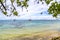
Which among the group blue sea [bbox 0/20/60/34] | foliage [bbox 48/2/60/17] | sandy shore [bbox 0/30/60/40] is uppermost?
foliage [bbox 48/2/60/17]

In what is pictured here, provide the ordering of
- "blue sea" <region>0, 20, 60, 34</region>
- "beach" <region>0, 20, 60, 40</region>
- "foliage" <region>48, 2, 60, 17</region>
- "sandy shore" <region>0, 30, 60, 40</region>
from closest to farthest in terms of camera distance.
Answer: "foliage" <region>48, 2, 60, 17</region>
"blue sea" <region>0, 20, 60, 34</region>
"beach" <region>0, 20, 60, 40</region>
"sandy shore" <region>0, 30, 60, 40</region>

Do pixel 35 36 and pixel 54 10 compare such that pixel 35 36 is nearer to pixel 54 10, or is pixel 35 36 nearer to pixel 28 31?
pixel 28 31

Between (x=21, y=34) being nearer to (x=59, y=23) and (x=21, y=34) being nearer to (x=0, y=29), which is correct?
(x=0, y=29)

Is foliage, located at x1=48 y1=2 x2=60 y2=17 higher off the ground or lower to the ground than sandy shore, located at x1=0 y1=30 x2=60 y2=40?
higher

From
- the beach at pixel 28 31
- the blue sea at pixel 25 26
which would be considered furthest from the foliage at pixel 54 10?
the beach at pixel 28 31

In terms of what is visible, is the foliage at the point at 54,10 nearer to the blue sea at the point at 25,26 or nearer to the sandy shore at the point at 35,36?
the blue sea at the point at 25,26

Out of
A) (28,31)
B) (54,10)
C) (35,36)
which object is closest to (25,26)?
(28,31)

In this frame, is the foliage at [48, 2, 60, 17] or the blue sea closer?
the foliage at [48, 2, 60, 17]

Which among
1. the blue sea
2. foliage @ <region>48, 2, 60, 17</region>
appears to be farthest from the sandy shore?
foliage @ <region>48, 2, 60, 17</region>

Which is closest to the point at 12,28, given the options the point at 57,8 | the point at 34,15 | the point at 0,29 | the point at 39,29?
the point at 0,29

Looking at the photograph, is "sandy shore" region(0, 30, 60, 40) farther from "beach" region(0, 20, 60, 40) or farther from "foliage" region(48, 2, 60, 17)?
"foliage" region(48, 2, 60, 17)

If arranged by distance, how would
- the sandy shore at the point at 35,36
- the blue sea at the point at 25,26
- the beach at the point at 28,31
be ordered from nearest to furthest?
the blue sea at the point at 25,26, the beach at the point at 28,31, the sandy shore at the point at 35,36

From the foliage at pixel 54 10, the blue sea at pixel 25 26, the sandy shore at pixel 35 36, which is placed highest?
the foliage at pixel 54 10

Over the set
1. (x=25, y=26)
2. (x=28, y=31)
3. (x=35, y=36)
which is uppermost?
(x=25, y=26)
